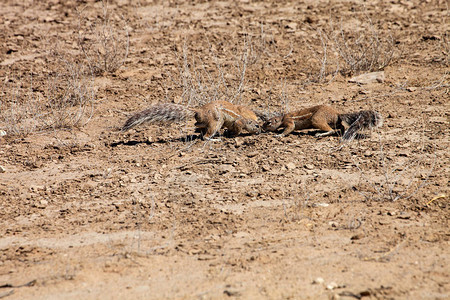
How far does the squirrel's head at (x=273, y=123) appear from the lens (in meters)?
7.83

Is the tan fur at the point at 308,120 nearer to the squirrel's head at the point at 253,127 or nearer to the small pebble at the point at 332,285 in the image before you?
the squirrel's head at the point at 253,127

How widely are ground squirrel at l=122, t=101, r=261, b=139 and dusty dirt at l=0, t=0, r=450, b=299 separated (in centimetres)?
25

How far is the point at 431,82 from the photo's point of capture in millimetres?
8984

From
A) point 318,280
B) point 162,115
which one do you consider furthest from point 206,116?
point 318,280

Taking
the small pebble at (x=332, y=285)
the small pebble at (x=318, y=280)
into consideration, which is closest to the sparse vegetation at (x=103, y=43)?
the small pebble at (x=318, y=280)

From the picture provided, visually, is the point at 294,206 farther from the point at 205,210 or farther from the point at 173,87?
the point at 173,87

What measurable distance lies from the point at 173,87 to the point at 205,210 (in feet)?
13.2

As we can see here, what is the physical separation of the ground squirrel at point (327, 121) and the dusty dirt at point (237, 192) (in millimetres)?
166

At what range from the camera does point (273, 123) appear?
7844mm

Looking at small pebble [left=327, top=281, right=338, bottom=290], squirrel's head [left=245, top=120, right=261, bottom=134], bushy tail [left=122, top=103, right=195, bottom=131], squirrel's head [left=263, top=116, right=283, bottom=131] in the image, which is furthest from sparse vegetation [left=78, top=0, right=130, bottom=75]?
small pebble [left=327, top=281, right=338, bottom=290]

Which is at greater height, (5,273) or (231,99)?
(231,99)

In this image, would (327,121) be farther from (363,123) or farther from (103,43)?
(103,43)

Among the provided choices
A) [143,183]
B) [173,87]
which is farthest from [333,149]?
[173,87]

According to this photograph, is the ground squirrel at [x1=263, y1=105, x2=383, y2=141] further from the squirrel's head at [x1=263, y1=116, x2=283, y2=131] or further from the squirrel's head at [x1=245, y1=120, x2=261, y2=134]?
the squirrel's head at [x1=245, y1=120, x2=261, y2=134]
